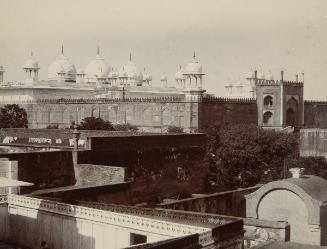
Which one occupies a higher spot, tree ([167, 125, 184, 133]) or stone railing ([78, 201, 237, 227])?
tree ([167, 125, 184, 133])

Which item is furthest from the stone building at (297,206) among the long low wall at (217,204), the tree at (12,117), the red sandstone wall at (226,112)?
the tree at (12,117)

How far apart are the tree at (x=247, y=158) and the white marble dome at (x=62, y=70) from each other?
1522 inches

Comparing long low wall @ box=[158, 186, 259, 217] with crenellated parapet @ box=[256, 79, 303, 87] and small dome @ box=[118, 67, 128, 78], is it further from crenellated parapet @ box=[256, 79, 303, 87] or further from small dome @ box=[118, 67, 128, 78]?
small dome @ box=[118, 67, 128, 78]

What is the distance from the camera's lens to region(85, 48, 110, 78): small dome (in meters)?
74.9

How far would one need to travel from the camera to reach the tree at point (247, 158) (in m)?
29.9

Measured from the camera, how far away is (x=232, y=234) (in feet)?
43.0

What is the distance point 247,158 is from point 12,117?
2867 centimetres

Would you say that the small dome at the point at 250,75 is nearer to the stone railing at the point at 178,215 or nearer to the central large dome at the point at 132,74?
the central large dome at the point at 132,74

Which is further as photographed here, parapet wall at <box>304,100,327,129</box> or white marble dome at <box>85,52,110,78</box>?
white marble dome at <box>85,52,110,78</box>

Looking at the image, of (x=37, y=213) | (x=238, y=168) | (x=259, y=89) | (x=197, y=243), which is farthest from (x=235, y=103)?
(x=197, y=243)

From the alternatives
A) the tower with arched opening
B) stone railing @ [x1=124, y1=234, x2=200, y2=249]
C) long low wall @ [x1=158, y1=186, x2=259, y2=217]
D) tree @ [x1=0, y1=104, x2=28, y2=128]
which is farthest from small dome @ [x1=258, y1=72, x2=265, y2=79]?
stone railing @ [x1=124, y1=234, x2=200, y2=249]

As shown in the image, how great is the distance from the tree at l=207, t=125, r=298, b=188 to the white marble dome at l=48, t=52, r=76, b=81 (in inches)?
1522

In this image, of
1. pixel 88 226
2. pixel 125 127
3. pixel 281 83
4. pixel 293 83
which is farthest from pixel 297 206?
pixel 293 83

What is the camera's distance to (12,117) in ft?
172
